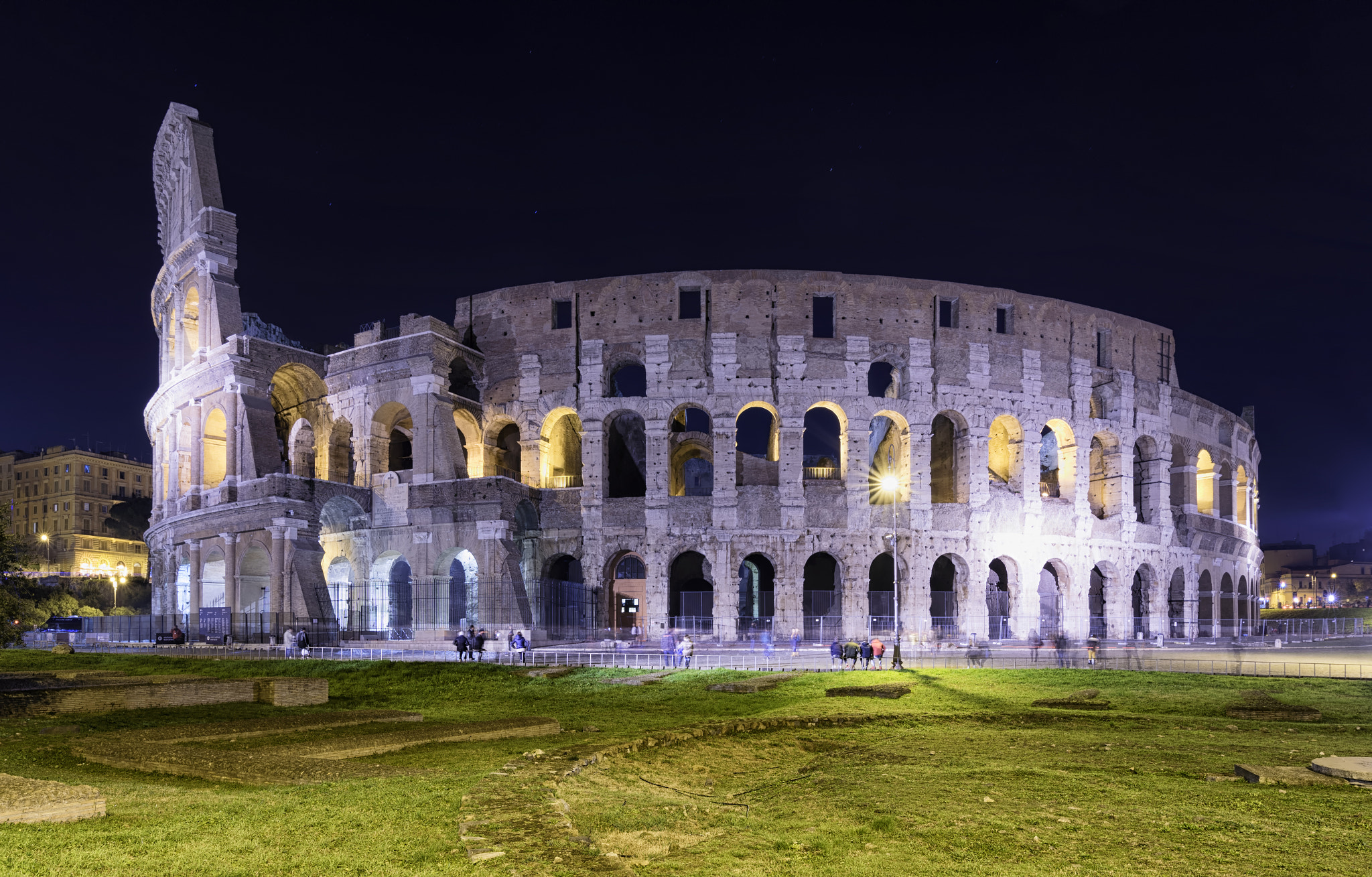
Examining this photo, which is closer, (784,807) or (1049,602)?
(784,807)

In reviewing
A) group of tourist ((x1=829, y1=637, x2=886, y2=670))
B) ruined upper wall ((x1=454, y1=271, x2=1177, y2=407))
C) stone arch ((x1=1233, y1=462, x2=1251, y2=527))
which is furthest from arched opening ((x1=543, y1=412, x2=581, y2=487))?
stone arch ((x1=1233, y1=462, x2=1251, y2=527))

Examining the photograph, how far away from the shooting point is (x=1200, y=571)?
45.7m

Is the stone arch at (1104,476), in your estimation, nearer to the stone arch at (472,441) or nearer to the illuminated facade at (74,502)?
the stone arch at (472,441)

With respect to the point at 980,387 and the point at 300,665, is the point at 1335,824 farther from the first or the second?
the point at 980,387

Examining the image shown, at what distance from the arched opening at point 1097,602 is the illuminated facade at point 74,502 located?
254 feet

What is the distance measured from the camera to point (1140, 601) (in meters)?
43.6

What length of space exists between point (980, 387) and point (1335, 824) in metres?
31.5

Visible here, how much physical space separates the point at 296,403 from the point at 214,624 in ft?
37.4

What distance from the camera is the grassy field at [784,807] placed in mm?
6645

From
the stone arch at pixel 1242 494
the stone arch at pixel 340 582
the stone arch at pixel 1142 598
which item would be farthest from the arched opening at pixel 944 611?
the stone arch at pixel 340 582

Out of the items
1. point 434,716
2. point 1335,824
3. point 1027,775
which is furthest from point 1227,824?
point 434,716

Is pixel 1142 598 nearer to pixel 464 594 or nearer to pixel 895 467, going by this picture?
pixel 895 467

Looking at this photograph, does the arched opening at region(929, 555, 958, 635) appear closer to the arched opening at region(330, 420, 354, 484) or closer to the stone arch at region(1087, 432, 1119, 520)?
the stone arch at region(1087, 432, 1119, 520)

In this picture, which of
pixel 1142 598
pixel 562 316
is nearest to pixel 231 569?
pixel 562 316
